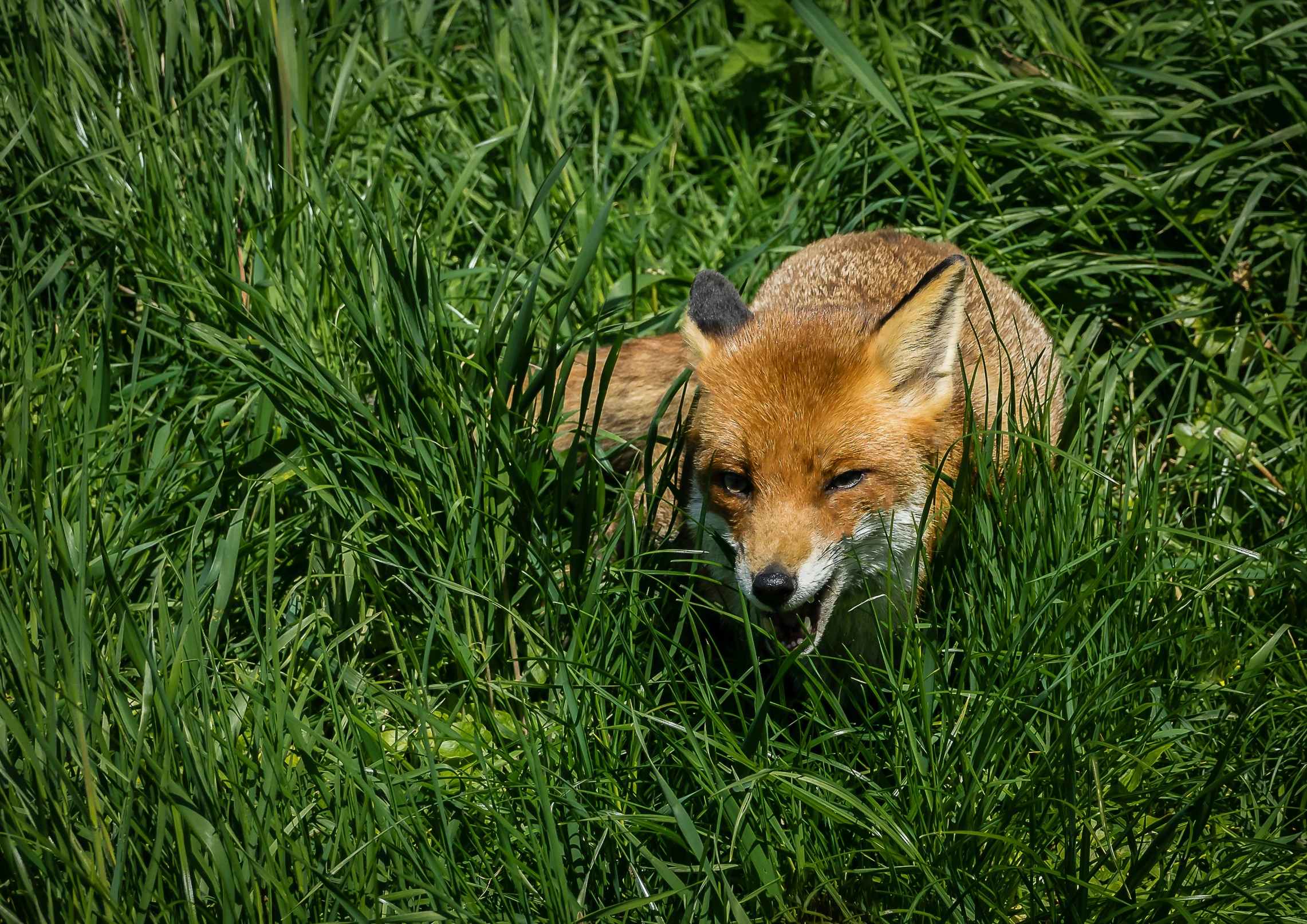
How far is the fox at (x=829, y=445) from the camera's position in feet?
11.1

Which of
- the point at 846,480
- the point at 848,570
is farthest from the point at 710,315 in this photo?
the point at 848,570

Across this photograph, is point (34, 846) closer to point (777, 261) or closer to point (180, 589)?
point (180, 589)

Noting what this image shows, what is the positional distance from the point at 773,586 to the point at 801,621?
0.35 metres

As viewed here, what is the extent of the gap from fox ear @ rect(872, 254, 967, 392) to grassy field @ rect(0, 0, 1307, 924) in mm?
349

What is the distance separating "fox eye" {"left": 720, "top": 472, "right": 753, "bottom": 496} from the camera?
359cm

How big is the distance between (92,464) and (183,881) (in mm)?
1778

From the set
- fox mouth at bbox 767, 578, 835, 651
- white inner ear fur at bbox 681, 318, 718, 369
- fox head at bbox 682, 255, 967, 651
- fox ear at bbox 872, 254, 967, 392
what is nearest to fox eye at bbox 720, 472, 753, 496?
fox head at bbox 682, 255, 967, 651

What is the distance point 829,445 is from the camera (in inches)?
137

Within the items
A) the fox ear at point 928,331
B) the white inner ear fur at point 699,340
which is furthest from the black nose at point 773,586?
the white inner ear fur at point 699,340

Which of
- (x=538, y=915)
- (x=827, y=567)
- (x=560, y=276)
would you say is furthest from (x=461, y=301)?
(x=538, y=915)

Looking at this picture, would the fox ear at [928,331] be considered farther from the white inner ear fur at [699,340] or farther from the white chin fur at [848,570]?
the white inner ear fur at [699,340]

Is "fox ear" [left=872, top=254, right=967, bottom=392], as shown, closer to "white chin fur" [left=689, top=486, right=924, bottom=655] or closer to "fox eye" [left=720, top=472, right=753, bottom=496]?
"white chin fur" [left=689, top=486, right=924, bottom=655]

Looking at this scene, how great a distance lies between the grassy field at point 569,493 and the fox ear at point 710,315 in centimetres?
35

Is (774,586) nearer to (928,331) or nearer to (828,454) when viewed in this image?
(828,454)
